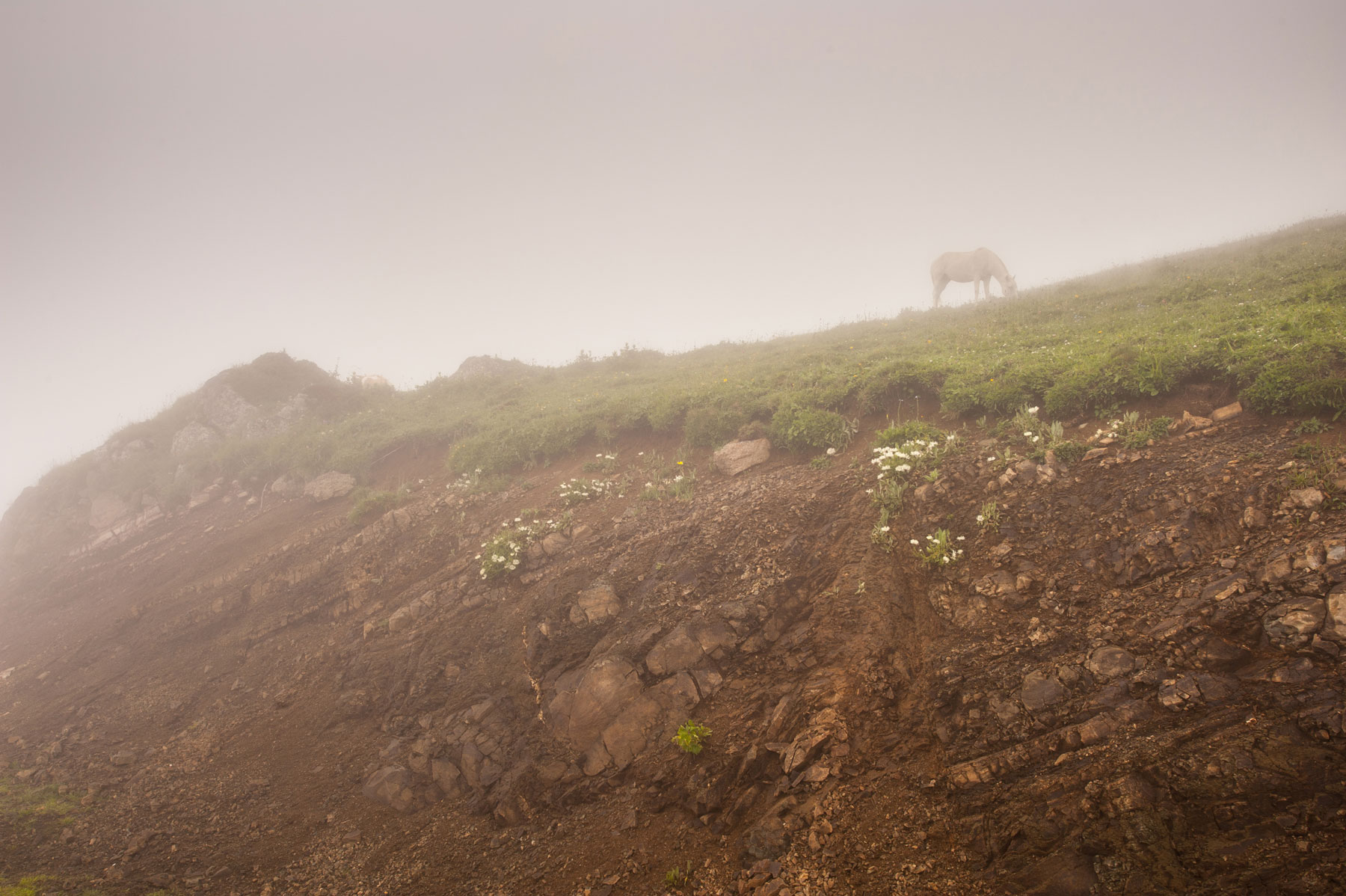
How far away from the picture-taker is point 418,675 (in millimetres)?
8734

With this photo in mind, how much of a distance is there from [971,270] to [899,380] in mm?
22867

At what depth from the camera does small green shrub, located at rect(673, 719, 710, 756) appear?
5926mm

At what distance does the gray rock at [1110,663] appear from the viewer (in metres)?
4.82

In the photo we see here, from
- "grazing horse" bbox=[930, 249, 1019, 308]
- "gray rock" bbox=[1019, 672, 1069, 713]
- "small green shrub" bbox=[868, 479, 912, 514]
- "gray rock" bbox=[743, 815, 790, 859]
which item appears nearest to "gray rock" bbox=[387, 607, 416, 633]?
"gray rock" bbox=[743, 815, 790, 859]

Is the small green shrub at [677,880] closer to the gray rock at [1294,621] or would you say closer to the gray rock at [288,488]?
the gray rock at [1294,621]

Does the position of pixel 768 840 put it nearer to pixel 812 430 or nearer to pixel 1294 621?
pixel 1294 621

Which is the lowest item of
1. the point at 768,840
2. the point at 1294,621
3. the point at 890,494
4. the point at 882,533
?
the point at 768,840

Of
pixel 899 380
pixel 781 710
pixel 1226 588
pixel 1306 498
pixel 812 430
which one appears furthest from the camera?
pixel 899 380

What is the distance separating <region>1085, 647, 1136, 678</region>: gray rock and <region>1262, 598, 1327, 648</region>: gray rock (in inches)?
38.3

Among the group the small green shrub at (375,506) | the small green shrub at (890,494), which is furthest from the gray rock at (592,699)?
the small green shrub at (375,506)

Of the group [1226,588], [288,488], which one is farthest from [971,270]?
[288,488]

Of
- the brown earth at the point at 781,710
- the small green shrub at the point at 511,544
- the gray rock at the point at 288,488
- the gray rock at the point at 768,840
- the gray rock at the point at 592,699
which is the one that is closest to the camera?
the brown earth at the point at 781,710

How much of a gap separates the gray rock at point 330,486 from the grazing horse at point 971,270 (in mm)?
26734

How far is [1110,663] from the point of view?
493cm
